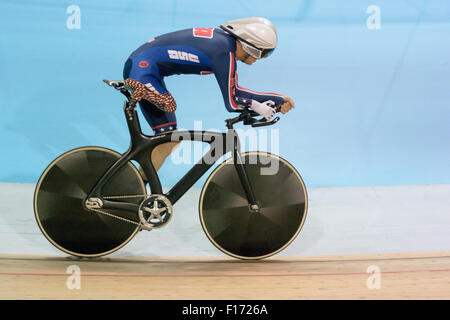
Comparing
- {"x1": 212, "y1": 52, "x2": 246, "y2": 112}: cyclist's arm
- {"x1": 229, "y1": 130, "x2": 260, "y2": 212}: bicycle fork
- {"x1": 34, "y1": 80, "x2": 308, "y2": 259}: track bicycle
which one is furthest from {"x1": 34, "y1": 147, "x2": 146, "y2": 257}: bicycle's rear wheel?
{"x1": 212, "y1": 52, "x2": 246, "y2": 112}: cyclist's arm

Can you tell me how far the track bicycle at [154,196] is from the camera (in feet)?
9.77

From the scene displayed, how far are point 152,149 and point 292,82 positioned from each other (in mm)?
2580

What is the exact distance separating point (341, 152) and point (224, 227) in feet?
8.36

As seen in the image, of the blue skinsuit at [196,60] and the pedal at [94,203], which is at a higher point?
the blue skinsuit at [196,60]

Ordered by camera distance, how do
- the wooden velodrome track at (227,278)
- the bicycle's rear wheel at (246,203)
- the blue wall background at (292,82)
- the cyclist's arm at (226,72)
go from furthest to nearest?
the blue wall background at (292,82)
the bicycle's rear wheel at (246,203)
the cyclist's arm at (226,72)
the wooden velodrome track at (227,278)

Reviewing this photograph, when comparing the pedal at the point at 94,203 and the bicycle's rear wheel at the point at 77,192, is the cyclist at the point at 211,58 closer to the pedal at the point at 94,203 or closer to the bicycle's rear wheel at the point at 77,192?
the bicycle's rear wheel at the point at 77,192

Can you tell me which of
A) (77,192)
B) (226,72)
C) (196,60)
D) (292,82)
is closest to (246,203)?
(226,72)

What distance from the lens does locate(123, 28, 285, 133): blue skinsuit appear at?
2.90 meters

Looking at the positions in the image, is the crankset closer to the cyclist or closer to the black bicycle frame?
the black bicycle frame

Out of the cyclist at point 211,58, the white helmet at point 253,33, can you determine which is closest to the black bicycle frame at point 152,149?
the cyclist at point 211,58

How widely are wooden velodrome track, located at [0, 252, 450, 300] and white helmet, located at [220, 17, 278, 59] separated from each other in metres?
1.23

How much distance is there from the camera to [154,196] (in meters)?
2.97

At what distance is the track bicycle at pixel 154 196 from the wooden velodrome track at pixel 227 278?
16 cm

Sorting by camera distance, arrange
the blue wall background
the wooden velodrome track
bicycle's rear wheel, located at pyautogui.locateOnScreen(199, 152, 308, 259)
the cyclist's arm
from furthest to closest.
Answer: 1. the blue wall background
2. bicycle's rear wheel, located at pyautogui.locateOnScreen(199, 152, 308, 259)
3. the cyclist's arm
4. the wooden velodrome track
